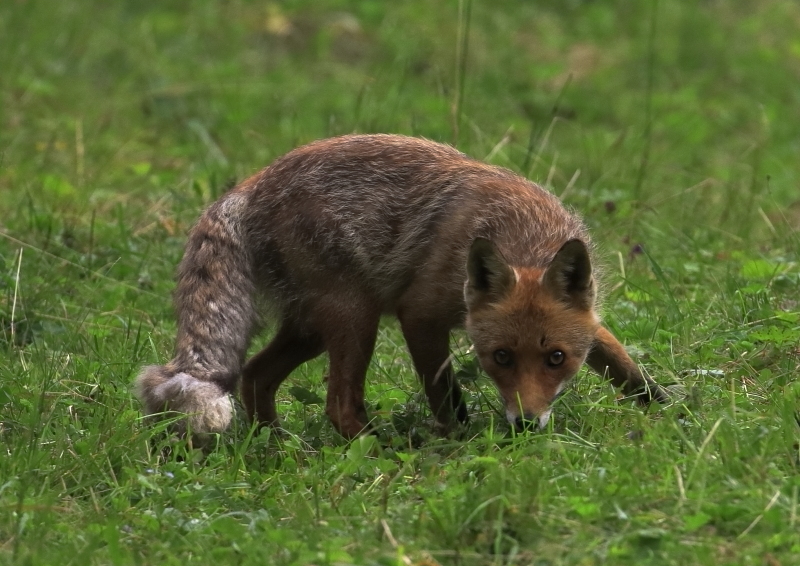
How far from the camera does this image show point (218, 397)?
504cm

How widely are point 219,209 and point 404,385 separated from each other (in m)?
1.29

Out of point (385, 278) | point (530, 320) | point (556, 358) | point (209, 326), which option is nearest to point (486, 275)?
point (530, 320)

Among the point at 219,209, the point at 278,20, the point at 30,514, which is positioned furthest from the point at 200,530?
the point at 278,20

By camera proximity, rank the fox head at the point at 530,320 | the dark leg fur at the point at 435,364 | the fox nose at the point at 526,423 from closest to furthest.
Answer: the fox nose at the point at 526,423, the fox head at the point at 530,320, the dark leg fur at the point at 435,364

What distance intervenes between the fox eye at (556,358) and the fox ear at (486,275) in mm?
341

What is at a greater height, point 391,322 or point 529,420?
point 529,420

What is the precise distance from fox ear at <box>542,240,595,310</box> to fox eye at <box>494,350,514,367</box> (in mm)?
350

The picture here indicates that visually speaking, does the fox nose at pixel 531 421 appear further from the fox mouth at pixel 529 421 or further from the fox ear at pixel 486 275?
the fox ear at pixel 486 275

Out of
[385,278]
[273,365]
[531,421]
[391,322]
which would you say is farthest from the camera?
[391,322]

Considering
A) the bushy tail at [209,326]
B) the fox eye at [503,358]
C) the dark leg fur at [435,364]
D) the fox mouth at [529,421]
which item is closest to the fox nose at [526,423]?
the fox mouth at [529,421]

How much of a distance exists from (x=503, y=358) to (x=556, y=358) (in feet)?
0.75

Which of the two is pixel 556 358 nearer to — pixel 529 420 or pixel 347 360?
pixel 529 420

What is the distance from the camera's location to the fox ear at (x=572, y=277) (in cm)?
525

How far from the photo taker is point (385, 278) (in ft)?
19.1
